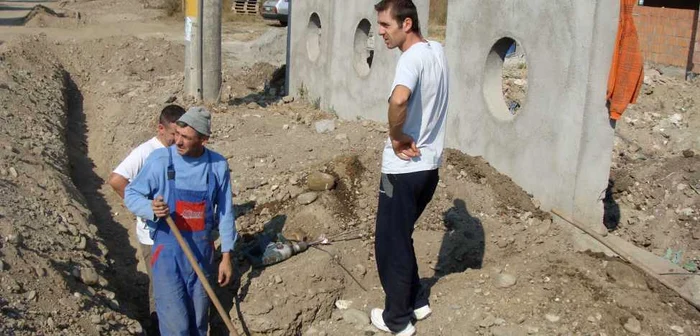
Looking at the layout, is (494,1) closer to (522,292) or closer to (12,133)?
(522,292)

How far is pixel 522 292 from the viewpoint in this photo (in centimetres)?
530

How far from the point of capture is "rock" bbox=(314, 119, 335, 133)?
31.2 ft

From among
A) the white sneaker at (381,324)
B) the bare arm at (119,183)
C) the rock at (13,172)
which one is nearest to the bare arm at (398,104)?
the white sneaker at (381,324)

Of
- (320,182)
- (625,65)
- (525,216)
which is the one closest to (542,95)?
(625,65)

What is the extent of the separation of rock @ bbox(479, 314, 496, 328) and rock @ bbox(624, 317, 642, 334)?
0.79 meters

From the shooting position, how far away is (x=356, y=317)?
5359 mm

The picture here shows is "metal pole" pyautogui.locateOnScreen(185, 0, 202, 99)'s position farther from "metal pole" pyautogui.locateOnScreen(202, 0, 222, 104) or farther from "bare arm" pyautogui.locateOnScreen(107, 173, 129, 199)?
"bare arm" pyautogui.locateOnScreen(107, 173, 129, 199)

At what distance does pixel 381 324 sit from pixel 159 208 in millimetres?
1526

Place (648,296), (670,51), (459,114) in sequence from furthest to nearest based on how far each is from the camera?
(670,51)
(459,114)
(648,296)

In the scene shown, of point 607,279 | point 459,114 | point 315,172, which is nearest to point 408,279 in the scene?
point 607,279

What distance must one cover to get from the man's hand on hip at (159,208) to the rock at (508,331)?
6.82 ft

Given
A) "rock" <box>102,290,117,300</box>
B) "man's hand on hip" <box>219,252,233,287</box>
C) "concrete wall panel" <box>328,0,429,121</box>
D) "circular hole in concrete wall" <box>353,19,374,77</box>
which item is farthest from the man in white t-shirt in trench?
"circular hole in concrete wall" <box>353,19,374,77</box>

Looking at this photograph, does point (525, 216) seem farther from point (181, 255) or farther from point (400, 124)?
point (181, 255)

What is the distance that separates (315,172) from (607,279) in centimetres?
291
